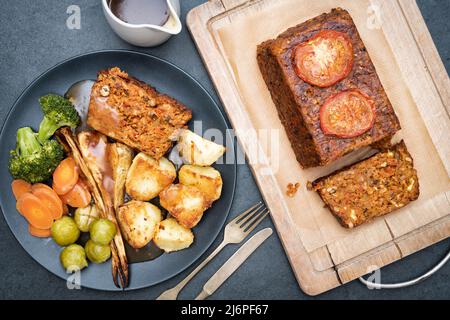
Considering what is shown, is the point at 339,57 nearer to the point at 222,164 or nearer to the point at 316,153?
the point at 316,153

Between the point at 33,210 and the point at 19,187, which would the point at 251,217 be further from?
the point at 19,187

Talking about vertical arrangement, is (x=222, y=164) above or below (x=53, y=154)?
below

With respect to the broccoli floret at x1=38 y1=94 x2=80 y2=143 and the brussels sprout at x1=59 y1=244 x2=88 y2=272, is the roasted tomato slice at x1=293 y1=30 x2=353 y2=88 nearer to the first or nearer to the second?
the broccoli floret at x1=38 y1=94 x2=80 y2=143

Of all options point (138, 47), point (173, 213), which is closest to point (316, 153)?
point (173, 213)

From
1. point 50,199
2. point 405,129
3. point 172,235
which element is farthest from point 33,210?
point 405,129

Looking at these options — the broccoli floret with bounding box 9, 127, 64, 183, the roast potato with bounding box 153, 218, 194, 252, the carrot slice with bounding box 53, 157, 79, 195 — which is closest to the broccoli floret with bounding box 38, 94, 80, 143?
the broccoli floret with bounding box 9, 127, 64, 183
